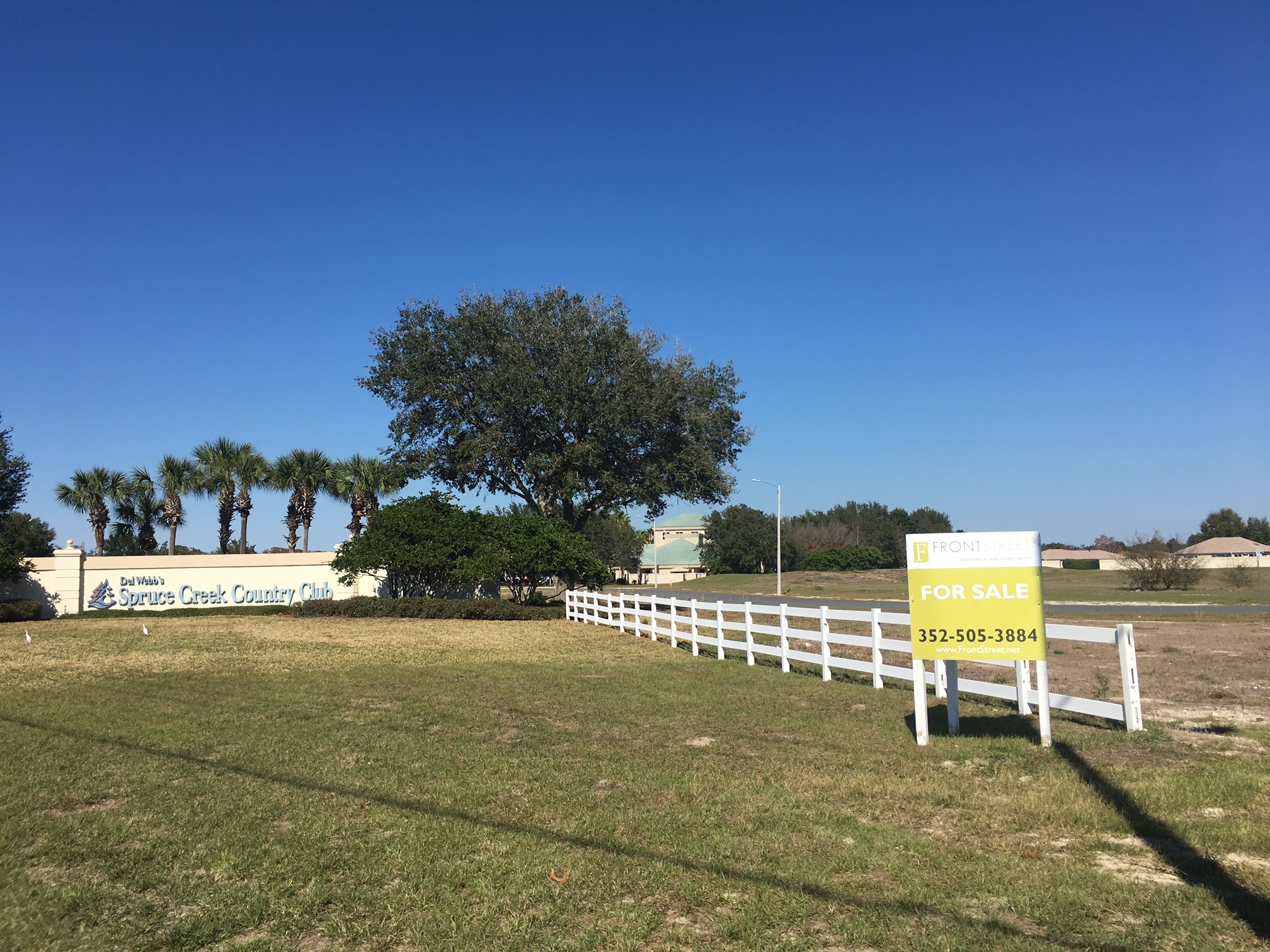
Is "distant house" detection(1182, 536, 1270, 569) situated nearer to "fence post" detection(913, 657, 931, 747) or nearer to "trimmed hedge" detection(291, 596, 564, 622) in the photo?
→ "trimmed hedge" detection(291, 596, 564, 622)

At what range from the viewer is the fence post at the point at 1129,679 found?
9367 millimetres

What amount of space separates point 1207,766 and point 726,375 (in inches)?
1414

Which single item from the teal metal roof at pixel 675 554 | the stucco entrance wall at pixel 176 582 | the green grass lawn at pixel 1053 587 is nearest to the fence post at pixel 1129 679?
the green grass lawn at pixel 1053 587

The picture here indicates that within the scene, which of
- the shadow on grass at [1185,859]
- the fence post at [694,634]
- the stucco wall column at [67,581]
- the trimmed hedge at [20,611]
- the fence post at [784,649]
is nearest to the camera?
the shadow on grass at [1185,859]

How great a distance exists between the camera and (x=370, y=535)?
36062 millimetres

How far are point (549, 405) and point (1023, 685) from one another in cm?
2810

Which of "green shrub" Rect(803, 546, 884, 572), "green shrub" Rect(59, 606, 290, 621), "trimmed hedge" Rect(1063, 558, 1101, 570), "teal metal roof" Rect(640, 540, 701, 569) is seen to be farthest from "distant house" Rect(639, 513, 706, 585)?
"green shrub" Rect(59, 606, 290, 621)

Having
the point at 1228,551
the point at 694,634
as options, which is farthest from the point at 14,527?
the point at 1228,551

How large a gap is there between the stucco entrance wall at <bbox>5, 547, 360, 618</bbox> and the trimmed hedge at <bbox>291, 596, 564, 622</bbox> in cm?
496

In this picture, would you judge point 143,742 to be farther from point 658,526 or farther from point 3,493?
point 658,526

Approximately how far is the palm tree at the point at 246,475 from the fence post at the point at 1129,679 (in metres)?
47.7

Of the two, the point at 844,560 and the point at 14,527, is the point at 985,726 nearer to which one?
the point at 14,527

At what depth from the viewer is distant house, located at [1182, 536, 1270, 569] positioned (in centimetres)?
7344

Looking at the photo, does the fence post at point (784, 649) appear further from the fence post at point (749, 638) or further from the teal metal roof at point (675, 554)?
the teal metal roof at point (675, 554)
